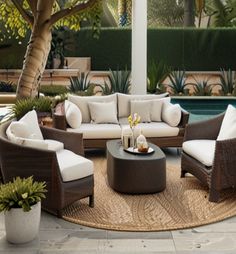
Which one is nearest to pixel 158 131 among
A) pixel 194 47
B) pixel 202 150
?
pixel 202 150

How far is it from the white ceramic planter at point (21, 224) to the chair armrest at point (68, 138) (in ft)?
4.47

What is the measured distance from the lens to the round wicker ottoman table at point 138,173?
4.66 metres

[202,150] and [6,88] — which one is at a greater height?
[6,88]

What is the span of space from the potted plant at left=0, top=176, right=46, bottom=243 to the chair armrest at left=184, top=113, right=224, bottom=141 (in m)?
2.32

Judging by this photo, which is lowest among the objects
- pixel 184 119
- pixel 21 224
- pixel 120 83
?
pixel 21 224

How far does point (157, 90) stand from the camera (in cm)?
1095

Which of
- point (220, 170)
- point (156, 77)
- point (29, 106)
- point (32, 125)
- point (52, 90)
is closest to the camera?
point (220, 170)

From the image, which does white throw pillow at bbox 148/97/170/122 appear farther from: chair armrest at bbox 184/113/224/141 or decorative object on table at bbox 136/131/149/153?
decorative object on table at bbox 136/131/149/153

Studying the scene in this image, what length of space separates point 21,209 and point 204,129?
265 cm

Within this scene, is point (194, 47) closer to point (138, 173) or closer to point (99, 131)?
point (99, 131)

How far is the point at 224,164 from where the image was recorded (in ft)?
14.7

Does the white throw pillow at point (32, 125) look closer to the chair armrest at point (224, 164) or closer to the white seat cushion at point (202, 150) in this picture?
the white seat cushion at point (202, 150)

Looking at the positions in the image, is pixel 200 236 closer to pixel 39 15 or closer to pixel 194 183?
pixel 194 183

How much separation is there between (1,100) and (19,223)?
250 inches
